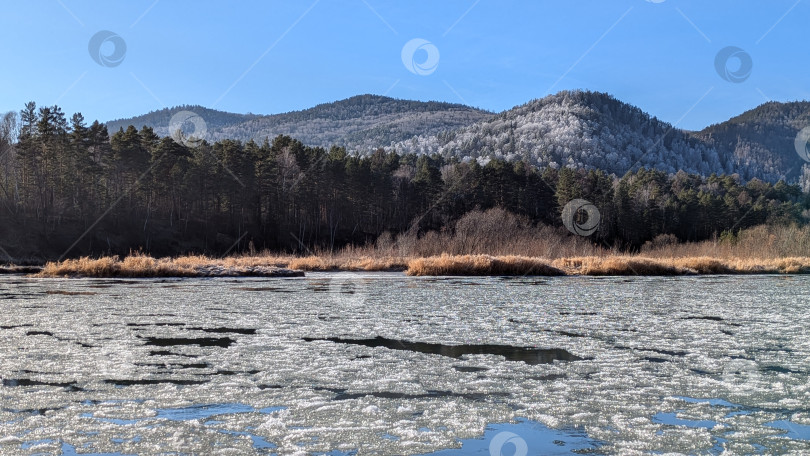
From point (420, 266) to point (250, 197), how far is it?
131 feet

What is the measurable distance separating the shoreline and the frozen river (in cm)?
1546

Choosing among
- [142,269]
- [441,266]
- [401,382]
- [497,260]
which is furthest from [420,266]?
[401,382]

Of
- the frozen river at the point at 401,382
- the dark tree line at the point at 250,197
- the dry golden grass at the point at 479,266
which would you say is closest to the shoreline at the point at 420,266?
the dry golden grass at the point at 479,266

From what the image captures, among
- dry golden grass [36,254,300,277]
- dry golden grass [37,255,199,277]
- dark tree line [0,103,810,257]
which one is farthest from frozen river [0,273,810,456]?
dark tree line [0,103,810,257]

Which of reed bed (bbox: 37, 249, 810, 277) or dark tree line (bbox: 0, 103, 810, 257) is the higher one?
dark tree line (bbox: 0, 103, 810, 257)

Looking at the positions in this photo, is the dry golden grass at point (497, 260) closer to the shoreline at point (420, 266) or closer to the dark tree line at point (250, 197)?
the shoreline at point (420, 266)

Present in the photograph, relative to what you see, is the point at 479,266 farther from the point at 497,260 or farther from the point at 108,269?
the point at 108,269

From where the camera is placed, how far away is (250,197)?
214 feet

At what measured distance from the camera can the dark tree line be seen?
54125mm

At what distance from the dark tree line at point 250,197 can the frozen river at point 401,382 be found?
139ft

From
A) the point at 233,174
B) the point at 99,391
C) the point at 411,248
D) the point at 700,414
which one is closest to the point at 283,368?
the point at 99,391

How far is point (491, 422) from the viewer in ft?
15.6

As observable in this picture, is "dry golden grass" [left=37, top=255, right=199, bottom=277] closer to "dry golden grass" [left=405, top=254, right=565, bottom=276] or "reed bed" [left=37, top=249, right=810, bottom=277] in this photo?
"reed bed" [left=37, top=249, right=810, bottom=277]

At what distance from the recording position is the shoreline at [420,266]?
88.8ft
